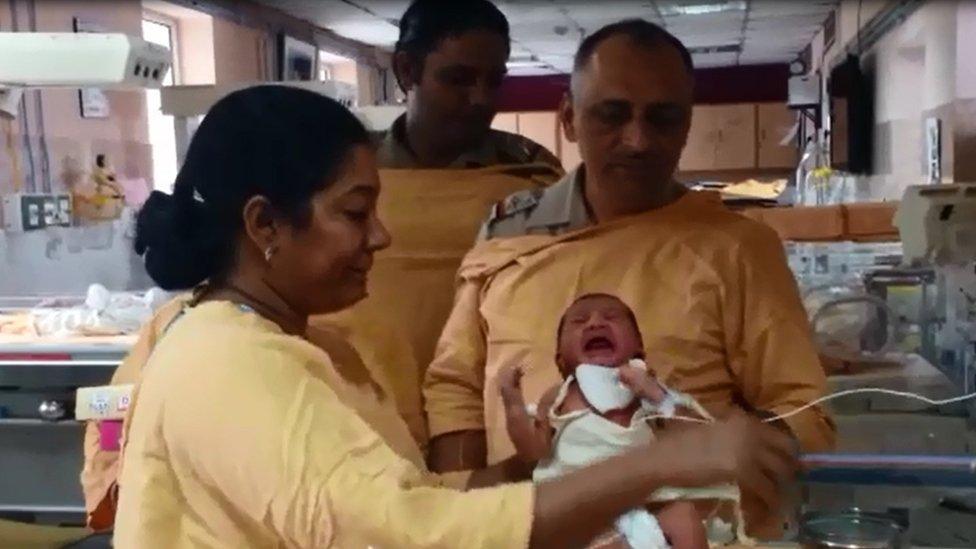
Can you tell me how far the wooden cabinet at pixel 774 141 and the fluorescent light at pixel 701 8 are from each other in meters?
3.28

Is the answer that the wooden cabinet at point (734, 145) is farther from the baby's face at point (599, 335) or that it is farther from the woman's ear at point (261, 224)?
the woman's ear at point (261, 224)

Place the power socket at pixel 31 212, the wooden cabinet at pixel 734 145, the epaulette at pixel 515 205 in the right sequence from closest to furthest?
the epaulette at pixel 515 205
the power socket at pixel 31 212
the wooden cabinet at pixel 734 145

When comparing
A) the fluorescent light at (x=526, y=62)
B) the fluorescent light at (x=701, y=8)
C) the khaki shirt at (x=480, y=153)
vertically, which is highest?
the fluorescent light at (x=526, y=62)

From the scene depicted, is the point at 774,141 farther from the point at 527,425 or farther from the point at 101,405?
the point at 527,425

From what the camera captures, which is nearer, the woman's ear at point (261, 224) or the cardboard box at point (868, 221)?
the woman's ear at point (261, 224)

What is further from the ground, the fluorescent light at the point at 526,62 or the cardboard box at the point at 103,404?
the fluorescent light at the point at 526,62

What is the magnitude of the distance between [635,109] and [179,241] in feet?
2.21

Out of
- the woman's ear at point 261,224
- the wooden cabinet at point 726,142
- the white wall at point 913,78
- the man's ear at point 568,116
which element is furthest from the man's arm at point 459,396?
the wooden cabinet at point 726,142

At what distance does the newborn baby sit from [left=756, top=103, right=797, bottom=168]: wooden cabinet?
9.37m

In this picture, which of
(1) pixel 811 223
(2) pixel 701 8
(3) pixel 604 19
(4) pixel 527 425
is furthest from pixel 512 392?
(3) pixel 604 19

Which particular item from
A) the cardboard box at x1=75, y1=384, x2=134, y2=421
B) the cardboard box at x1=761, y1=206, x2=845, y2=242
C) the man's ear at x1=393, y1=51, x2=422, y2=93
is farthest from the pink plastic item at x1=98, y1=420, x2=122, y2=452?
the cardboard box at x1=761, y1=206, x2=845, y2=242

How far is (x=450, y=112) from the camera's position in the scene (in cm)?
184

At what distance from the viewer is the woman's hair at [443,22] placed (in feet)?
5.93

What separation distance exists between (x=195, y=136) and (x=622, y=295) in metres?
0.61
